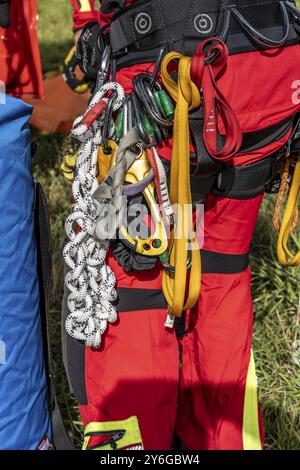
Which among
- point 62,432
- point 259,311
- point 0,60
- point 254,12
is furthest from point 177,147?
point 0,60

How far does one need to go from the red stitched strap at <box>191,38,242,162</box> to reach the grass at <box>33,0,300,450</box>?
1088 mm

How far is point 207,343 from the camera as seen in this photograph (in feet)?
5.85

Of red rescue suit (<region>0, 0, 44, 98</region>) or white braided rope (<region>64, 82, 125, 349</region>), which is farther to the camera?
red rescue suit (<region>0, 0, 44, 98</region>)

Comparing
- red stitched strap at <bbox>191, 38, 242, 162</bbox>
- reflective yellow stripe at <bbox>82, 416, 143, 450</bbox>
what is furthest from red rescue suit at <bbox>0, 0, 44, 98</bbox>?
reflective yellow stripe at <bbox>82, 416, 143, 450</bbox>

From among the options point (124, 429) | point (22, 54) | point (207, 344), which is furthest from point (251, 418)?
point (22, 54)

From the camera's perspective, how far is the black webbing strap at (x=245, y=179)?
1.57 meters

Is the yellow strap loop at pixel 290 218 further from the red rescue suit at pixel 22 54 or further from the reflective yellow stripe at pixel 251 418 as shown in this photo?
the red rescue suit at pixel 22 54

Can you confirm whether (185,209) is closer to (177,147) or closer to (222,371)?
(177,147)

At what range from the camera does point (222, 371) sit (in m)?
1.78

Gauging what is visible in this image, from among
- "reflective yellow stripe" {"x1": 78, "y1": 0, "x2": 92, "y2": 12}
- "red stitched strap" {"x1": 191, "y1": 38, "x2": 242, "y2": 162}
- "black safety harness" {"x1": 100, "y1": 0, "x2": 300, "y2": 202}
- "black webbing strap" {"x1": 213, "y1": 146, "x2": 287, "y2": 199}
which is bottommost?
"black webbing strap" {"x1": 213, "y1": 146, "x2": 287, "y2": 199}

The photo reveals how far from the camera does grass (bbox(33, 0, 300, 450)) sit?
7.02 feet

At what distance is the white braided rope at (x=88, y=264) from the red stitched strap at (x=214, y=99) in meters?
0.24

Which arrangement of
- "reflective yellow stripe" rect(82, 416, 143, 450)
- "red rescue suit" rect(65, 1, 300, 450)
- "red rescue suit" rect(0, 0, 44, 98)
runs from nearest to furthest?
"red rescue suit" rect(65, 1, 300, 450) → "reflective yellow stripe" rect(82, 416, 143, 450) → "red rescue suit" rect(0, 0, 44, 98)

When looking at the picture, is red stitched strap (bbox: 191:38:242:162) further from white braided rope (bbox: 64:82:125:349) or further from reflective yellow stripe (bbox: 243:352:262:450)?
reflective yellow stripe (bbox: 243:352:262:450)
